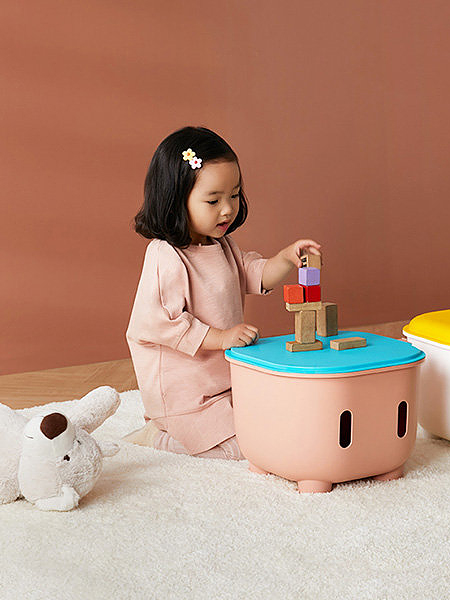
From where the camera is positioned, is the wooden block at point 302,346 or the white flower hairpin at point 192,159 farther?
the white flower hairpin at point 192,159

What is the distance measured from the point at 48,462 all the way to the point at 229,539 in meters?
0.29

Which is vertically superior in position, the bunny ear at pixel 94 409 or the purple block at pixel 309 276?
the purple block at pixel 309 276

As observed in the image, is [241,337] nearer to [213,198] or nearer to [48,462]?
[213,198]

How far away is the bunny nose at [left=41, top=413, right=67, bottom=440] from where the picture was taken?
1.06 m

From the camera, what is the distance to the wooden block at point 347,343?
3.81 ft

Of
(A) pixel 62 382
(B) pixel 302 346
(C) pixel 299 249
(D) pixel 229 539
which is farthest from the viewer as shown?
(A) pixel 62 382

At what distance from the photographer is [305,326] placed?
3.79ft

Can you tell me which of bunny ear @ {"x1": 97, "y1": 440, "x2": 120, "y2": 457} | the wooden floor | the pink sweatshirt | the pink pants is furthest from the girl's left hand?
the wooden floor

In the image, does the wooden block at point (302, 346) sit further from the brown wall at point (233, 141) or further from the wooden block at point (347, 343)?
the brown wall at point (233, 141)

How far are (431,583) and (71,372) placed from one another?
1453mm

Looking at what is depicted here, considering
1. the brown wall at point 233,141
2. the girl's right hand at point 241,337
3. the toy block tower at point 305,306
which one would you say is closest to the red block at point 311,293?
the toy block tower at point 305,306

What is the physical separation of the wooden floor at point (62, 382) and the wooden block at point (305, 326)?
0.84 meters

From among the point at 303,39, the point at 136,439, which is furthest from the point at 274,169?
the point at 136,439

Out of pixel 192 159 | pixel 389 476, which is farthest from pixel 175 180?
pixel 389 476
